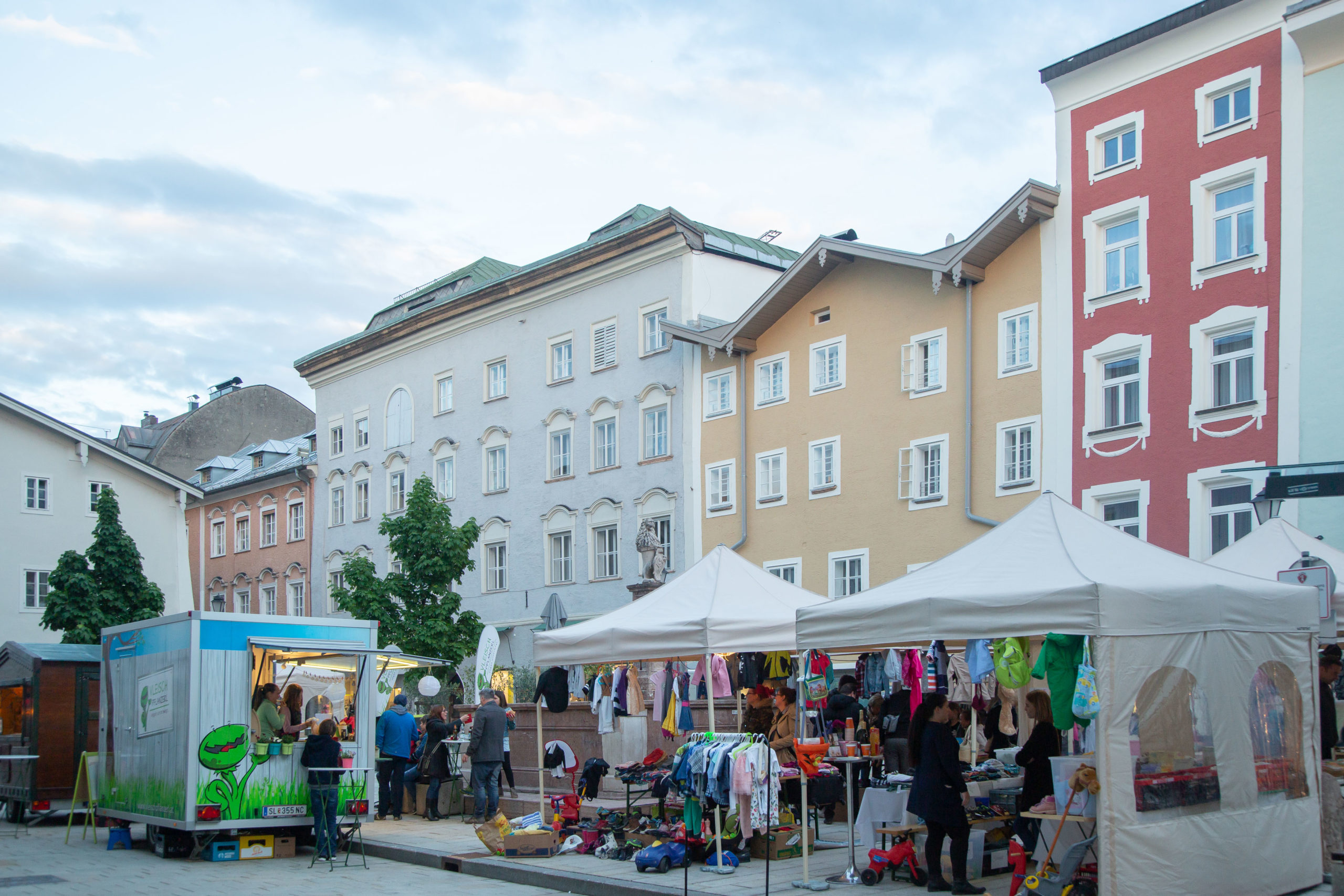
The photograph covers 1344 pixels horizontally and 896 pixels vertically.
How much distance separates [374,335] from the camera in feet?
151

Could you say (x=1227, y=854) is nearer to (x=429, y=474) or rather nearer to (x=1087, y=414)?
(x=1087, y=414)

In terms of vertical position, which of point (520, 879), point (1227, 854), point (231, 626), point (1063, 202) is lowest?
point (520, 879)

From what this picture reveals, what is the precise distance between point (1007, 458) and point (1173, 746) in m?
16.6

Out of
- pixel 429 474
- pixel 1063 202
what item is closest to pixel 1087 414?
pixel 1063 202

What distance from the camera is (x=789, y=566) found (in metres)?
31.0

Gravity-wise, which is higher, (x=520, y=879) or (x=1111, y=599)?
(x=1111, y=599)

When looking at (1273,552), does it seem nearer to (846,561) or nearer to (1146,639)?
(1146,639)

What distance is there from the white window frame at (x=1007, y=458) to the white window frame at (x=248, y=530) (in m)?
35.8

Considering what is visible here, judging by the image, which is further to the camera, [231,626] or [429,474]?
[429,474]

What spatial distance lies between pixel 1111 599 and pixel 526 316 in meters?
31.2

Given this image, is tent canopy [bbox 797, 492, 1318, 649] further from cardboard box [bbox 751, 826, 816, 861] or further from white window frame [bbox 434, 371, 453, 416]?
white window frame [bbox 434, 371, 453, 416]

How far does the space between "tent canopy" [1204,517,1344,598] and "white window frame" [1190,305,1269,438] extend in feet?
22.6

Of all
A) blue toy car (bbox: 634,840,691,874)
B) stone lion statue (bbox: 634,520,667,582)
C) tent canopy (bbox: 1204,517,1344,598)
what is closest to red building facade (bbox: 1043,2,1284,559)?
tent canopy (bbox: 1204,517,1344,598)

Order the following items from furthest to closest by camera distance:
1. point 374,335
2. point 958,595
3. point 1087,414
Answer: point 374,335
point 1087,414
point 958,595
